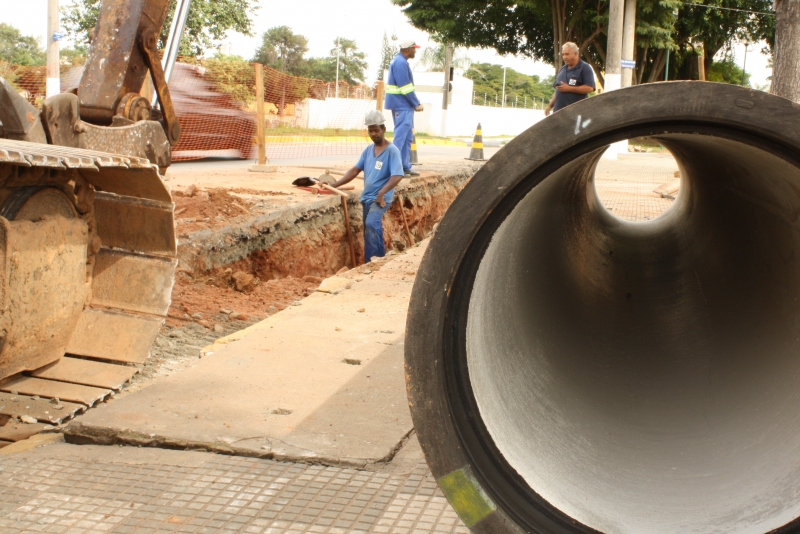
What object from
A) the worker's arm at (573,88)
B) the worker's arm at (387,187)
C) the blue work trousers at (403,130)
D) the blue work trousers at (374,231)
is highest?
the worker's arm at (573,88)

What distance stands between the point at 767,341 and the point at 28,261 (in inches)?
133

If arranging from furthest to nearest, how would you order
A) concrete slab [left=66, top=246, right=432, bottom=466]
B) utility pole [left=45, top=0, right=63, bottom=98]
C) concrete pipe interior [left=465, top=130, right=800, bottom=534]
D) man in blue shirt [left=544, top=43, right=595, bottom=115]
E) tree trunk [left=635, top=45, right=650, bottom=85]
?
1. tree trunk [left=635, top=45, right=650, bottom=85]
2. utility pole [left=45, top=0, right=63, bottom=98]
3. man in blue shirt [left=544, top=43, right=595, bottom=115]
4. concrete slab [left=66, top=246, right=432, bottom=466]
5. concrete pipe interior [left=465, top=130, right=800, bottom=534]

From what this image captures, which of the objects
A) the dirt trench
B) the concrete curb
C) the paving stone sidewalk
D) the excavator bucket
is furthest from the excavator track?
the dirt trench

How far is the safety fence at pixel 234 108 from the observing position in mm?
14906

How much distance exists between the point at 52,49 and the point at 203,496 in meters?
17.2

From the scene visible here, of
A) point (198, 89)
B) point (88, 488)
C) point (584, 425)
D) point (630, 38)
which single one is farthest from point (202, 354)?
point (630, 38)

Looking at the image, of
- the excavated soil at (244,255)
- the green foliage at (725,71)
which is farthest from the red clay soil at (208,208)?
the green foliage at (725,71)

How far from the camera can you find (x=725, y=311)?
3488 millimetres

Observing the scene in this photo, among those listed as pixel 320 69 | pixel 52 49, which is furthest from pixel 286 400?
pixel 320 69

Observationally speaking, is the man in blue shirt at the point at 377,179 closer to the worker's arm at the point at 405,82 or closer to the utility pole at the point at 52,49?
the worker's arm at the point at 405,82

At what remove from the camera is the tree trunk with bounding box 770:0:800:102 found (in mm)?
10016

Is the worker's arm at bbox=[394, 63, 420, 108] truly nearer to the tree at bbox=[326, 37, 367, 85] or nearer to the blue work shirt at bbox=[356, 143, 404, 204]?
the blue work shirt at bbox=[356, 143, 404, 204]

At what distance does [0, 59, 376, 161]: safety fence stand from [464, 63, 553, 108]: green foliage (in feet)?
192

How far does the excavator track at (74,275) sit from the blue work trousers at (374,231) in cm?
407
